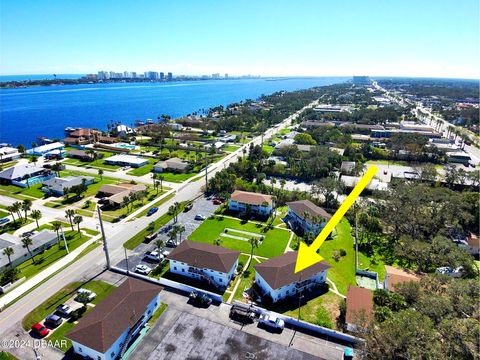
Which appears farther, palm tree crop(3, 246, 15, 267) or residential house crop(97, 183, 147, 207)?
residential house crop(97, 183, 147, 207)

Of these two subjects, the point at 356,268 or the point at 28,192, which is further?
the point at 28,192

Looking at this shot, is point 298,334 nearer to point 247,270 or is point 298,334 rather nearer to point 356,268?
point 247,270

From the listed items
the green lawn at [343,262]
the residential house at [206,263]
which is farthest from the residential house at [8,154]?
the green lawn at [343,262]

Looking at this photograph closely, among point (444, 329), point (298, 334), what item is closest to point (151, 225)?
point (298, 334)

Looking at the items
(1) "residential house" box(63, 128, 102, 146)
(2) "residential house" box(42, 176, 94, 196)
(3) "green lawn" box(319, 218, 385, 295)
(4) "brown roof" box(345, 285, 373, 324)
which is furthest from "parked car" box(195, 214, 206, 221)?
(1) "residential house" box(63, 128, 102, 146)

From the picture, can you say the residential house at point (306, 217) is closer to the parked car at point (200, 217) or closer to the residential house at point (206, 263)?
the parked car at point (200, 217)

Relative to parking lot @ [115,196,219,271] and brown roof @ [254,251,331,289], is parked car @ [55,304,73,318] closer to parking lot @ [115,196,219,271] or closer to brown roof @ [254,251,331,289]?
parking lot @ [115,196,219,271]
